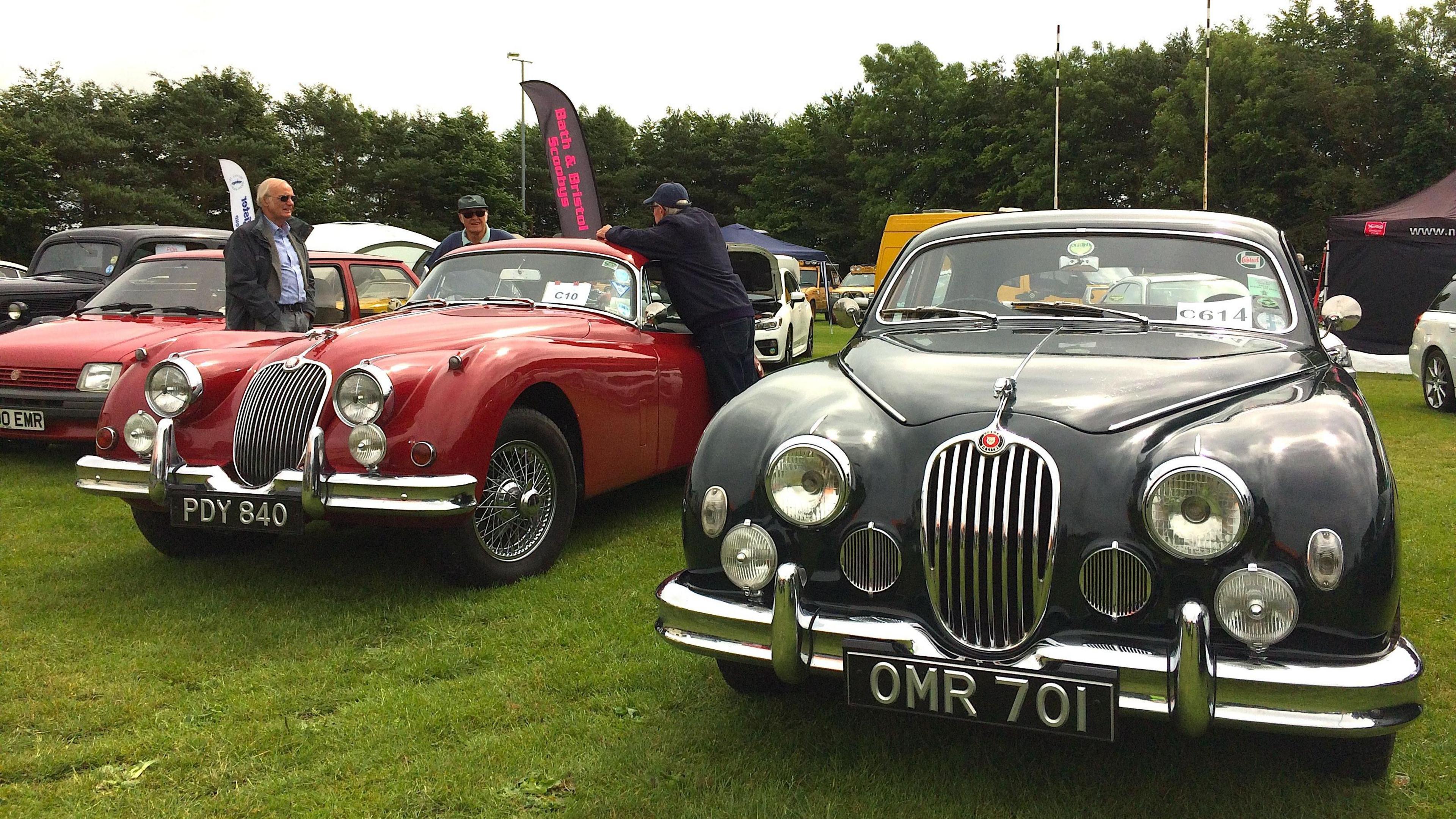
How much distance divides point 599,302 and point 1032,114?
142ft

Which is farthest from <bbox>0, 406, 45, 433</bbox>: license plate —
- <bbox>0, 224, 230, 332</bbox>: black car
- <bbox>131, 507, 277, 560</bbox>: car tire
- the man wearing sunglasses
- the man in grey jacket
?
the man wearing sunglasses

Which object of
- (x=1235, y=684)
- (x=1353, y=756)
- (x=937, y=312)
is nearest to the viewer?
(x=1235, y=684)

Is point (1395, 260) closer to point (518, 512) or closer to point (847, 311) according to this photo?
point (847, 311)

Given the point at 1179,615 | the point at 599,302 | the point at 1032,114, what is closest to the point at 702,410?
the point at 599,302

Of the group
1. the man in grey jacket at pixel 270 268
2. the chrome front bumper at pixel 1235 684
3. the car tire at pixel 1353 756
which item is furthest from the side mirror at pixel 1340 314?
the man in grey jacket at pixel 270 268

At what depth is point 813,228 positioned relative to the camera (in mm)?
54344

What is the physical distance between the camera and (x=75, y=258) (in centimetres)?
996

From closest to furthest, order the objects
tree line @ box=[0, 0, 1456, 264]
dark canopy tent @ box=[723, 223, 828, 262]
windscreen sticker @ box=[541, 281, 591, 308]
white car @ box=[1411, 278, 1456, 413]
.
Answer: windscreen sticker @ box=[541, 281, 591, 308] < white car @ box=[1411, 278, 1456, 413] < tree line @ box=[0, 0, 1456, 264] < dark canopy tent @ box=[723, 223, 828, 262]

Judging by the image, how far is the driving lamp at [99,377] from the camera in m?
6.51

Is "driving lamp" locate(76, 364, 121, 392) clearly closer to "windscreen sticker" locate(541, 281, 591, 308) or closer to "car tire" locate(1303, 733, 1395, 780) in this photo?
"windscreen sticker" locate(541, 281, 591, 308)

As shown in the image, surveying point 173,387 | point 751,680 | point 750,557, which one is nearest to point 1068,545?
point 750,557

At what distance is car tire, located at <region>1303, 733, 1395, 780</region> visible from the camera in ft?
8.29

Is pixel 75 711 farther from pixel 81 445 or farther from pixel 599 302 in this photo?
pixel 81 445

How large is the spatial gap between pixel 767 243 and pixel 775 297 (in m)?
21.5
